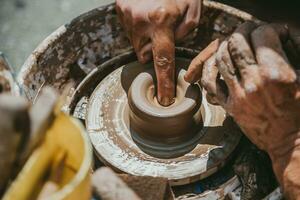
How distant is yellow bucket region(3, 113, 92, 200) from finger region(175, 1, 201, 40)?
46.4 inches

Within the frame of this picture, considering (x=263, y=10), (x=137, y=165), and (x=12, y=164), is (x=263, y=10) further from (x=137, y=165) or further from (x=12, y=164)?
(x=12, y=164)

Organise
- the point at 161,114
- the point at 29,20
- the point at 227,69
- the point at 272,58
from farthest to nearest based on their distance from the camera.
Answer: the point at 29,20 → the point at 161,114 → the point at 227,69 → the point at 272,58

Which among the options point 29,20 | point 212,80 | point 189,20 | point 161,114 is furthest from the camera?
point 29,20

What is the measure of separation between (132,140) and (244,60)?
2.41 ft

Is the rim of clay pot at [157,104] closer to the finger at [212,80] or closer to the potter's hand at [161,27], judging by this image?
the potter's hand at [161,27]

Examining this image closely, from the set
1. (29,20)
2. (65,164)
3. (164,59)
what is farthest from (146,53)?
(29,20)

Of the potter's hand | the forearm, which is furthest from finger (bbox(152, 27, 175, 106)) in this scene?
the forearm

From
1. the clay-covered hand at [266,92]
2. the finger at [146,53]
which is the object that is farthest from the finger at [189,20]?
the clay-covered hand at [266,92]

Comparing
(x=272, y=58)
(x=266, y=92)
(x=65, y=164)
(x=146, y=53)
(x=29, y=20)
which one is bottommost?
(x=29, y=20)

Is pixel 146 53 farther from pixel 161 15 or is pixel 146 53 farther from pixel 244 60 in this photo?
pixel 244 60

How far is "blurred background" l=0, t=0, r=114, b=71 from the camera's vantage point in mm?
3389

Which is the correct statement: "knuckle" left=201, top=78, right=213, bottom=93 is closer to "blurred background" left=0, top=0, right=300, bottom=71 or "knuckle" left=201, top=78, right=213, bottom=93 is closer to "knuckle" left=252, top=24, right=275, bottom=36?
"knuckle" left=252, top=24, right=275, bottom=36

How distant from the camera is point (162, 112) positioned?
2.03m

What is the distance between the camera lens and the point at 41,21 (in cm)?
355
